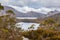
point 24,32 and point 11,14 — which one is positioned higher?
point 11,14

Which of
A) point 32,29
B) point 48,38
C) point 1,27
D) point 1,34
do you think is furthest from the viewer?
point 32,29

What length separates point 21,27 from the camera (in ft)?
57.5

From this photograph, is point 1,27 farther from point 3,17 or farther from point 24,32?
point 24,32

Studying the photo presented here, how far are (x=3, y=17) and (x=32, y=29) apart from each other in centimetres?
352

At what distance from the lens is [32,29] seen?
18391 millimetres

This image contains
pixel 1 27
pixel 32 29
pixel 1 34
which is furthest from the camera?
pixel 32 29

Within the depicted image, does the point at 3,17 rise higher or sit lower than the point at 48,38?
higher

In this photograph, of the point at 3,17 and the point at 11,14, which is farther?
the point at 11,14

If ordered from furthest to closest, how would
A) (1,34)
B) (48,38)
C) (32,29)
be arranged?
(32,29) < (48,38) < (1,34)

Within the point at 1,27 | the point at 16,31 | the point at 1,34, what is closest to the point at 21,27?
the point at 16,31

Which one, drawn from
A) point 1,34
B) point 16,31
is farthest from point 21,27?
point 1,34

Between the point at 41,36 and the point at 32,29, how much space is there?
1171mm

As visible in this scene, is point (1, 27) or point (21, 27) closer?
point (1, 27)

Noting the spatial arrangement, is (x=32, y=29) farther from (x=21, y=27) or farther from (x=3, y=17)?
(x=3, y=17)
